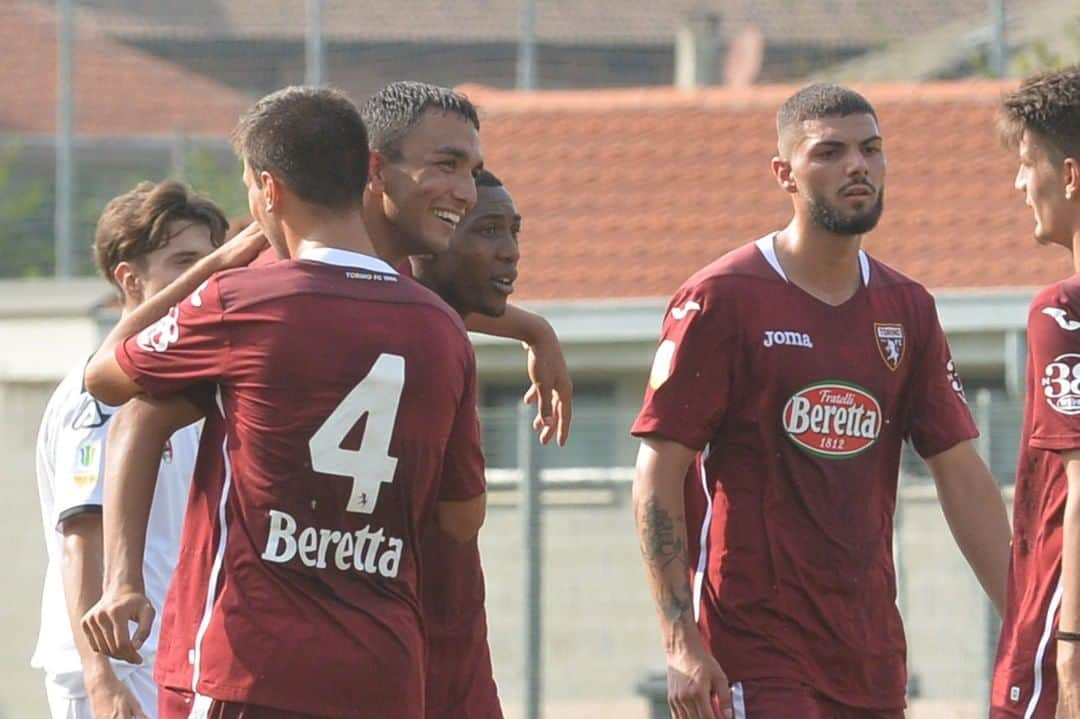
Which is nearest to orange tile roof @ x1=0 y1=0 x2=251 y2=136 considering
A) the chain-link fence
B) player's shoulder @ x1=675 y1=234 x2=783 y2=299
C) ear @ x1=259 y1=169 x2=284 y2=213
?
the chain-link fence

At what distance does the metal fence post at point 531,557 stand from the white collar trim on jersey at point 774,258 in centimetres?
611

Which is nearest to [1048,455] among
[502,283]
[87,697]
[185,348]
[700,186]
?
[502,283]

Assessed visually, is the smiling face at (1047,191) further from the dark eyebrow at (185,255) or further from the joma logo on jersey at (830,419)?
the dark eyebrow at (185,255)

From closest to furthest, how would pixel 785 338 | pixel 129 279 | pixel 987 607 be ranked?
pixel 785 338 → pixel 129 279 → pixel 987 607

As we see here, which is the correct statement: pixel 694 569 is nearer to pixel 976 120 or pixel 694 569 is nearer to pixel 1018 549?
pixel 1018 549

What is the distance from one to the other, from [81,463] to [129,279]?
762mm

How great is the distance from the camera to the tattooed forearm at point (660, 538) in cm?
574

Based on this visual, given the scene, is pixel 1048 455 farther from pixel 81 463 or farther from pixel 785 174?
pixel 81 463

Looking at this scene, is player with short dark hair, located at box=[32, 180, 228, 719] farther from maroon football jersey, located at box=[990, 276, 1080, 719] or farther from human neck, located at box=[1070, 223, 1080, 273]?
human neck, located at box=[1070, 223, 1080, 273]

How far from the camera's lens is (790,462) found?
5.77 metres

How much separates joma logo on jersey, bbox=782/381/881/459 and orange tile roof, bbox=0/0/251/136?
72.8 feet

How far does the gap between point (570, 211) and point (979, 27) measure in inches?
443

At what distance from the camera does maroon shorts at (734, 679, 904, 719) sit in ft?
18.7

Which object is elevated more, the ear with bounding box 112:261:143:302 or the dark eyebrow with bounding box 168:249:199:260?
the dark eyebrow with bounding box 168:249:199:260
